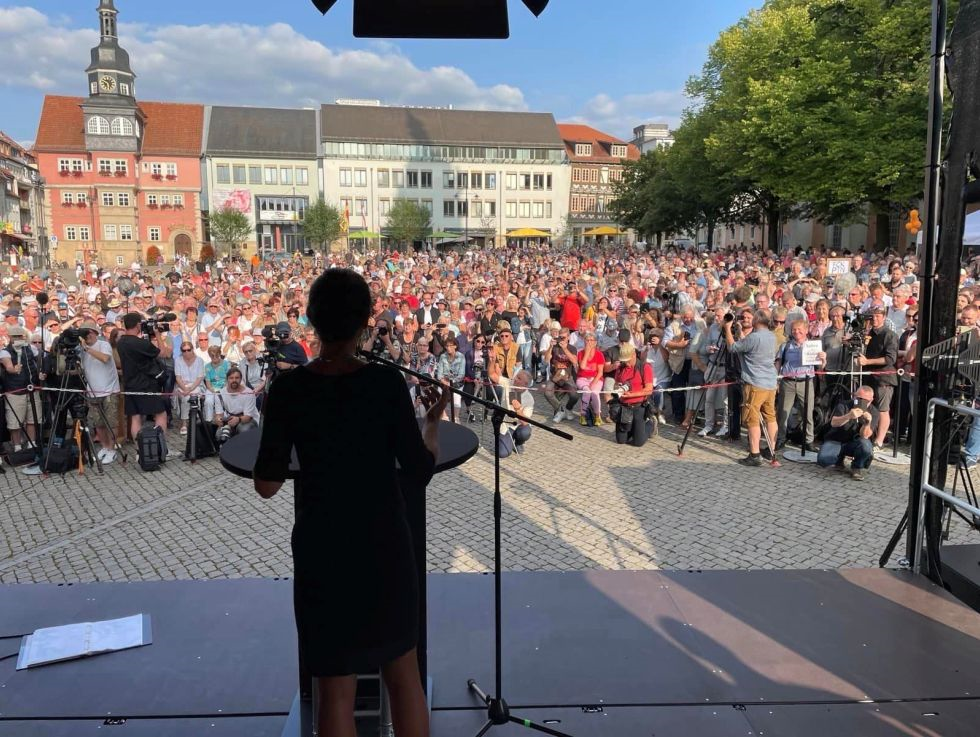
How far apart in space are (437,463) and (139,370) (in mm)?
6860

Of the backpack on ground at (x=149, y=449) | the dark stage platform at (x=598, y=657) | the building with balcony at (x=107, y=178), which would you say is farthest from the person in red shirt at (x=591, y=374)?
the building with balcony at (x=107, y=178)

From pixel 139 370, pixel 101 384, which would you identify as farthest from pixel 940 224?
pixel 101 384

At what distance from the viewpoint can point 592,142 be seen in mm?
85500

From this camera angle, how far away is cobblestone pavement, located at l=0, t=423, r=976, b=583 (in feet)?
17.2

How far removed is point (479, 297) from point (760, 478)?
27.4ft

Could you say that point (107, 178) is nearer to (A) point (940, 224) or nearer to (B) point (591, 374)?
(B) point (591, 374)

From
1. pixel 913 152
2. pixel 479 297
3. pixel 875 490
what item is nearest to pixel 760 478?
pixel 875 490

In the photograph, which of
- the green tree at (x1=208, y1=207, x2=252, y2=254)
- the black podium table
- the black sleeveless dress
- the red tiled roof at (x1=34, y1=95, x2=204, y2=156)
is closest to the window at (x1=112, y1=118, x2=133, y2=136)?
the red tiled roof at (x1=34, y1=95, x2=204, y2=156)

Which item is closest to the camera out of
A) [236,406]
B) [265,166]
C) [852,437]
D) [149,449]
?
[852,437]

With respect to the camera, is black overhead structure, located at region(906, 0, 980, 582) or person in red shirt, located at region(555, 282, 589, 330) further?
person in red shirt, located at region(555, 282, 589, 330)

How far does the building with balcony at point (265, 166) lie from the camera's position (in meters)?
67.4

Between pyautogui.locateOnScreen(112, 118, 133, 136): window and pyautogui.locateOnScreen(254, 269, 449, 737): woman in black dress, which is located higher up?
pyautogui.locateOnScreen(112, 118, 133, 136): window

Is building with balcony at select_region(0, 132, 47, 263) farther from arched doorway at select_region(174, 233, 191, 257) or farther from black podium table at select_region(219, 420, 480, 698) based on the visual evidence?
black podium table at select_region(219, 420, 480, 698)

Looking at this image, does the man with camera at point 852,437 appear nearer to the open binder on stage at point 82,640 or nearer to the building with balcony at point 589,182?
the open binder on stage at point 82,640
